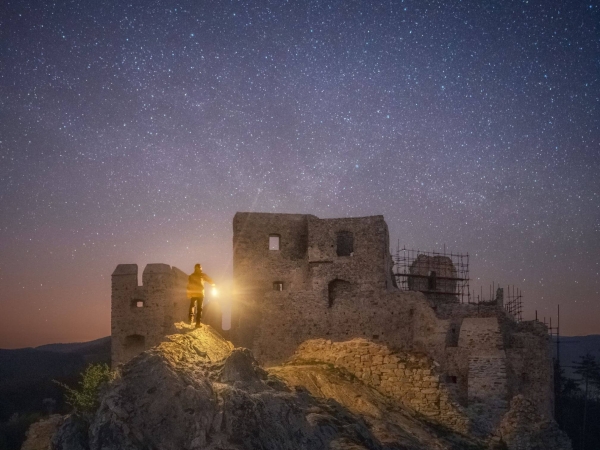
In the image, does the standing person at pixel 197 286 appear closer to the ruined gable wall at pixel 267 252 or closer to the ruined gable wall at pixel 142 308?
the ruined gable wall at pixel 267 252

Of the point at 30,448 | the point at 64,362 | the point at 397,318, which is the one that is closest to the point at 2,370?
the point at 64,362

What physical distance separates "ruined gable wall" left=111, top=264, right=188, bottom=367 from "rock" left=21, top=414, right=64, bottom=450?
6.24 meters

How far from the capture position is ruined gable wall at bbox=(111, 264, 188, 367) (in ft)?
101

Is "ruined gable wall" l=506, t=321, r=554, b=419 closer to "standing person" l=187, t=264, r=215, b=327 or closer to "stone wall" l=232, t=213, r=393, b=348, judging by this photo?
"stone wall" l=232, t=213, r=393, b=348

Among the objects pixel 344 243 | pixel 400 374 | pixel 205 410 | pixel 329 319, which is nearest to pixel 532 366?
pixel 400 374

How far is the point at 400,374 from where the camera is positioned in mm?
20891

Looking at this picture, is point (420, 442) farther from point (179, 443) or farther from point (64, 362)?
point (64, 362)

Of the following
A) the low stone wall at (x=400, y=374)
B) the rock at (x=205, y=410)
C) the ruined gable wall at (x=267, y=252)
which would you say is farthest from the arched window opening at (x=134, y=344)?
the rock at (x=205, y=410)

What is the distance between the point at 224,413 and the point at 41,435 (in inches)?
492

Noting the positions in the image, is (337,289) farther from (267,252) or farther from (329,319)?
(267,252)

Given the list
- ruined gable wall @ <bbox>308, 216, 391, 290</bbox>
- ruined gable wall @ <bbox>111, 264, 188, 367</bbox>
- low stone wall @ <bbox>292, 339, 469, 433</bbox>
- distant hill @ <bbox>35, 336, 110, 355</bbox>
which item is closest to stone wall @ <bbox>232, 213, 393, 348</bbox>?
ruined gable wall @ <bbox>308, 216, 391, 290</bbox>

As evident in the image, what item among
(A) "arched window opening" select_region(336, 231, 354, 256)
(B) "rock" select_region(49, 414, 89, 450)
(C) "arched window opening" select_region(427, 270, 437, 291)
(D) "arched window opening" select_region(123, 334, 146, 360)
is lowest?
(D) "arched window opening" select_region(123, 334, 146, 360)

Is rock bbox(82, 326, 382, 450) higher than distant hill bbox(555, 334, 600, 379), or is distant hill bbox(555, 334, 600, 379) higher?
rock bbox(82, 326, 382, 450)

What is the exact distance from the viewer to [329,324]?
26578 millimetres
